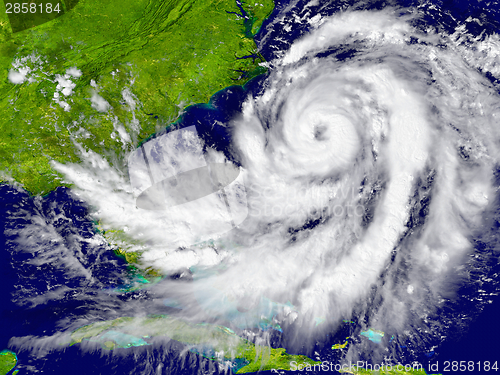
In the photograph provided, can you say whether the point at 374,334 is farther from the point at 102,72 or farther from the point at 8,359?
the point at 102,72

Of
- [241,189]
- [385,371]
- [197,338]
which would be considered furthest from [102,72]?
[385,371]

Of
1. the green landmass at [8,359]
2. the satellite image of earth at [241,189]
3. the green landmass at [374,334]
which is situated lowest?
the green landmass at [8,359]

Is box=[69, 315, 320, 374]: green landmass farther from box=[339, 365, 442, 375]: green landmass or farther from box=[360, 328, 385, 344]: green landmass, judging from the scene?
box=[360, 328, 385, 344]: green landmass

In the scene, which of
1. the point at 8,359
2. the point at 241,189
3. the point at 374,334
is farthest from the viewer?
the point at 241,189

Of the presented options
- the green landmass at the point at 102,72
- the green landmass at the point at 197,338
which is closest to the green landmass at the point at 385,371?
the green landmass at the point at 197,338

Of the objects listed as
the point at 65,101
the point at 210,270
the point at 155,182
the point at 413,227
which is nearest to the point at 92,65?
the point at 65,101

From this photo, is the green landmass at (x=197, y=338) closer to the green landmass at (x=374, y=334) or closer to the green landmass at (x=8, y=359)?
the green landmass at (x=8, y=359)
